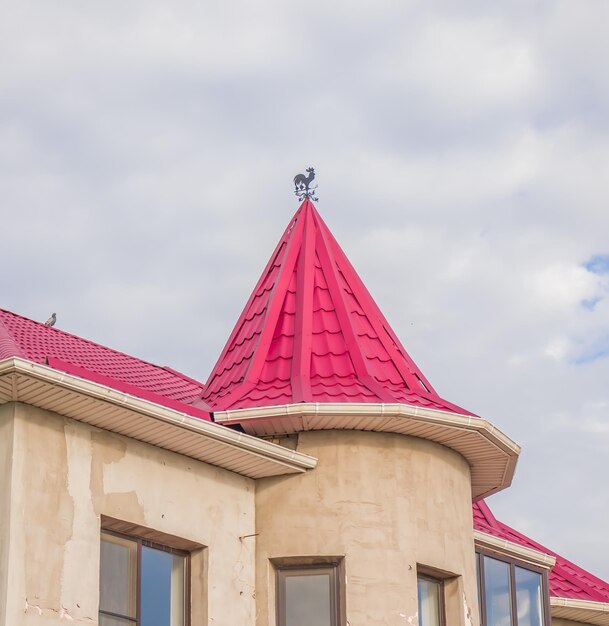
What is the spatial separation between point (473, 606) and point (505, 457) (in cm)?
196

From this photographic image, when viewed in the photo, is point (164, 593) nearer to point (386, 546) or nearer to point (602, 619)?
point (386, 546)

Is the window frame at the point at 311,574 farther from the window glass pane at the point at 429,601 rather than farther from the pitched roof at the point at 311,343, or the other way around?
the pitched roof at the point at 311,343

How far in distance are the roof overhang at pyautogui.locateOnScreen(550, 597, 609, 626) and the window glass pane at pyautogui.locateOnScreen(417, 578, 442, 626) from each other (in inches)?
237

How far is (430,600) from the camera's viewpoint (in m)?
17.6

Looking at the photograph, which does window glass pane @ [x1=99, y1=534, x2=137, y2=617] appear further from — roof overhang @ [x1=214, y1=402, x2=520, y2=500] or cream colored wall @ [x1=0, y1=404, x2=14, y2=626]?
roof overhang @ [x1=214, y1=402, x2=520, y2=500]

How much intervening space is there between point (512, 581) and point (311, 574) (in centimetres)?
425

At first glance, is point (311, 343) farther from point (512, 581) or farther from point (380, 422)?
point (512, 581)

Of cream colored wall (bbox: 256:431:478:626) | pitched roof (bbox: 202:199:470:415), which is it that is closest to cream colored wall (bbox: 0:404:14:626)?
pitched roof (bbox: 202:199:470:415)

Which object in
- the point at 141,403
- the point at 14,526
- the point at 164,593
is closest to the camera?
the point at 14,526

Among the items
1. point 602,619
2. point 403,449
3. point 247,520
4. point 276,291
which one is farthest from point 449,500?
point 602,619

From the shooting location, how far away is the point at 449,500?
1780 cm

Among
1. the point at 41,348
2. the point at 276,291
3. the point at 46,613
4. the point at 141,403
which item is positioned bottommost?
the point at 46,613

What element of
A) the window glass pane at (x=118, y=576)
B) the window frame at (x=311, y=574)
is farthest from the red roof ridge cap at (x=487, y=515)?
the window glass pane at (x=118, y=576)

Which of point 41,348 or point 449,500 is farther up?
point 41,348
